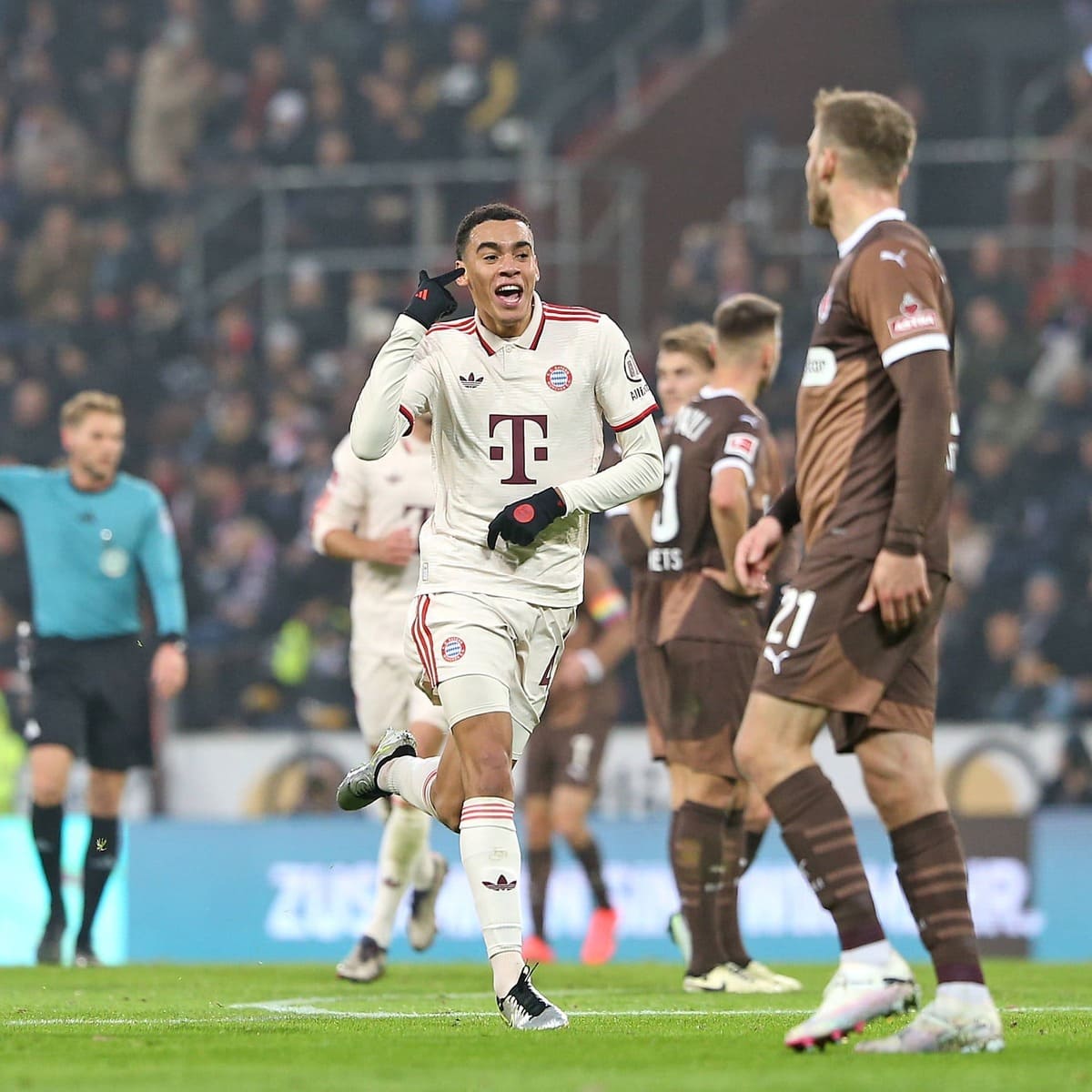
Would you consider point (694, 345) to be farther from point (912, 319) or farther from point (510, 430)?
point (912, 319)

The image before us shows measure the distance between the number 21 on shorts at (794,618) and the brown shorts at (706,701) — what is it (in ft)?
10.9

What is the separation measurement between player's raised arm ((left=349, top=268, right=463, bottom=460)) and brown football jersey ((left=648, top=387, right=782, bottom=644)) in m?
2.55

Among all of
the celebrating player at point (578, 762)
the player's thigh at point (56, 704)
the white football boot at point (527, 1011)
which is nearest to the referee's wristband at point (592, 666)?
the celebrating player at point (578, 762)

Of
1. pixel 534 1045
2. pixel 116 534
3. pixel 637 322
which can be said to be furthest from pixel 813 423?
pixel 637 322

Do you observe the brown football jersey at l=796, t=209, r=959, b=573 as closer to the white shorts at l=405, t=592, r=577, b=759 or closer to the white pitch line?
the white shorts at l=405, t=592, r=577, b=759

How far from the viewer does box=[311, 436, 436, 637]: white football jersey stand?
971 cm

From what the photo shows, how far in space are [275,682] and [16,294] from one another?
6800 millimetres

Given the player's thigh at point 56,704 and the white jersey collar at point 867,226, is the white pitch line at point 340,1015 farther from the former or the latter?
the player's thigh at point 56,704

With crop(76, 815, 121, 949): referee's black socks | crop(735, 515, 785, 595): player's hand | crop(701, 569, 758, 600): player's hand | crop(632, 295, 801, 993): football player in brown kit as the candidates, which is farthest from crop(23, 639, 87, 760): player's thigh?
crop(735, 515, 785, 595): player's hand

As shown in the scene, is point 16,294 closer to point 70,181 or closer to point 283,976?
point 70,181

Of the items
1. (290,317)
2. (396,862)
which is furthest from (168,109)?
(396,862)

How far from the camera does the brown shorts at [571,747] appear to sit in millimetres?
12781

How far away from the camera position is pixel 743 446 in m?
8.79

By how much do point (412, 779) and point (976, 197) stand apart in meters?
15.5
